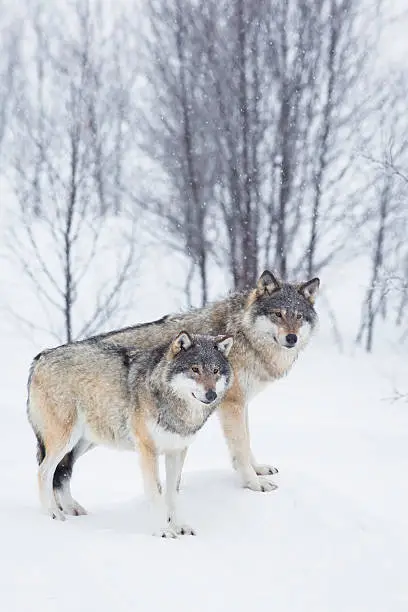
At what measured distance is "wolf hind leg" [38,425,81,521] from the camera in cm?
628

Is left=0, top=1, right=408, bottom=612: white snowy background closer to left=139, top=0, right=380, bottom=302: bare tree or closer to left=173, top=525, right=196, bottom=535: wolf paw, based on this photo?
left=173, top=525, right=196, bottom=535: wolf paw

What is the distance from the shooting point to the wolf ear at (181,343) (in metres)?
6.00

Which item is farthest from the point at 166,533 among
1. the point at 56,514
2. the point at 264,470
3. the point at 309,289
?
the point at 309,289

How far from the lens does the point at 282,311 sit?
6.71 m

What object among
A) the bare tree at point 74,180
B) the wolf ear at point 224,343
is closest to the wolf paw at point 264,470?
the wolf ear at point 224,343

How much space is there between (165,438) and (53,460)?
42.0 inches

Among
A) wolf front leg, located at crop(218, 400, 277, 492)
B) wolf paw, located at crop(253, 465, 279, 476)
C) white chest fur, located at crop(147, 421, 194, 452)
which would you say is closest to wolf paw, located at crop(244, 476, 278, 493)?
wolf front leg, located at crop(218, 400, 277, 492)

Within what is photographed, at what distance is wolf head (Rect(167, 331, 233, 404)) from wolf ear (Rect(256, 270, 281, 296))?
898 millimetres

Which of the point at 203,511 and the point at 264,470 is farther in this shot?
the point at 264,470

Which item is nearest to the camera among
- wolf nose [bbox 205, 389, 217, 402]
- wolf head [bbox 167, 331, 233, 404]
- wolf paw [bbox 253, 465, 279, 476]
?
wolf nose [bbox 205, 389, 217, 402]

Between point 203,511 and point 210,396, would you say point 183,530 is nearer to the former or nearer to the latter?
point 203,511

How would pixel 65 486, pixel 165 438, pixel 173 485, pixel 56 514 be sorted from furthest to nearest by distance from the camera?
1. pixel 65 486
2. pixel 56 514
3. pixel 173 485
4. pixel 165 438

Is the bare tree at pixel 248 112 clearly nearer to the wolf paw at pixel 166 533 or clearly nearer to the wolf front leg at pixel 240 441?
the wolf front leg at pixel 240 441

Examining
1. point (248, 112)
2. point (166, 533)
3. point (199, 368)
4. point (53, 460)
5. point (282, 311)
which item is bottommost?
point (166, 533)
